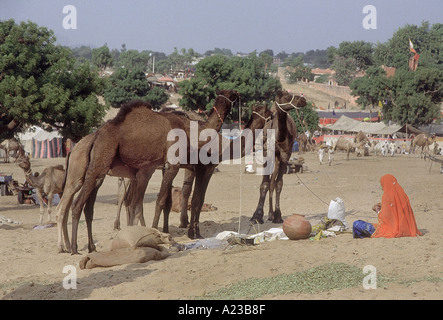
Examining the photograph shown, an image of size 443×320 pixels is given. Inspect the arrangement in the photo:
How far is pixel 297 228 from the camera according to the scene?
A: 11.4 metres

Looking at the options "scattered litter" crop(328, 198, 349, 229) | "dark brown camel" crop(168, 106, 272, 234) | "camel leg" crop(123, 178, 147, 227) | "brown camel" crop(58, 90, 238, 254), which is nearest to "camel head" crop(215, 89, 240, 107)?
"dark brown camel" crop(168, 106, 272, 234)

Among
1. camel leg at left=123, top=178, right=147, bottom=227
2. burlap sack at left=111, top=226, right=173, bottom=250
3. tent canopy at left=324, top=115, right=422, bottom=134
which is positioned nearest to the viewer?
burlap sack at left=111, top=226, right=173, bottom=250

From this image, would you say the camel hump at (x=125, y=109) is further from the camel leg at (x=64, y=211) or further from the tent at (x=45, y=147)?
the tent at (x=45, y=147)

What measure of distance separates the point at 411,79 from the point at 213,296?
2114 inches

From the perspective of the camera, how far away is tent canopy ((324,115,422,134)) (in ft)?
176

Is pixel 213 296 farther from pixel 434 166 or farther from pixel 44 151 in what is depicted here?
pixel 44 151

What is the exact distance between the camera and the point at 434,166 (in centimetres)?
3578

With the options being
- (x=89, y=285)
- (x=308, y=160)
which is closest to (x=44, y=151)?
(x=308, y=160)

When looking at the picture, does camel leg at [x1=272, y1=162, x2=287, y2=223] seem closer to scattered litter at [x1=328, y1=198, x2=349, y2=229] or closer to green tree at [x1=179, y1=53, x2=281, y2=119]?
scattered litter at [x1=328, y1=198, x2=349, y2=229]

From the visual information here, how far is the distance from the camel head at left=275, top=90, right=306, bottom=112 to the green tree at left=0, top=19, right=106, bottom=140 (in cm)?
798

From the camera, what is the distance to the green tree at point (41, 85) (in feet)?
62.7

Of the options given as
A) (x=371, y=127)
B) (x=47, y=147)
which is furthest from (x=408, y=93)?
(x=47, y=147)

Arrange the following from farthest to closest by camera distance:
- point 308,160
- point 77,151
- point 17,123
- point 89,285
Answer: point 308,160, point 17,123, point 77,151, point 89,285

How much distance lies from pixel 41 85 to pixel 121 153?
9248 millimetres
